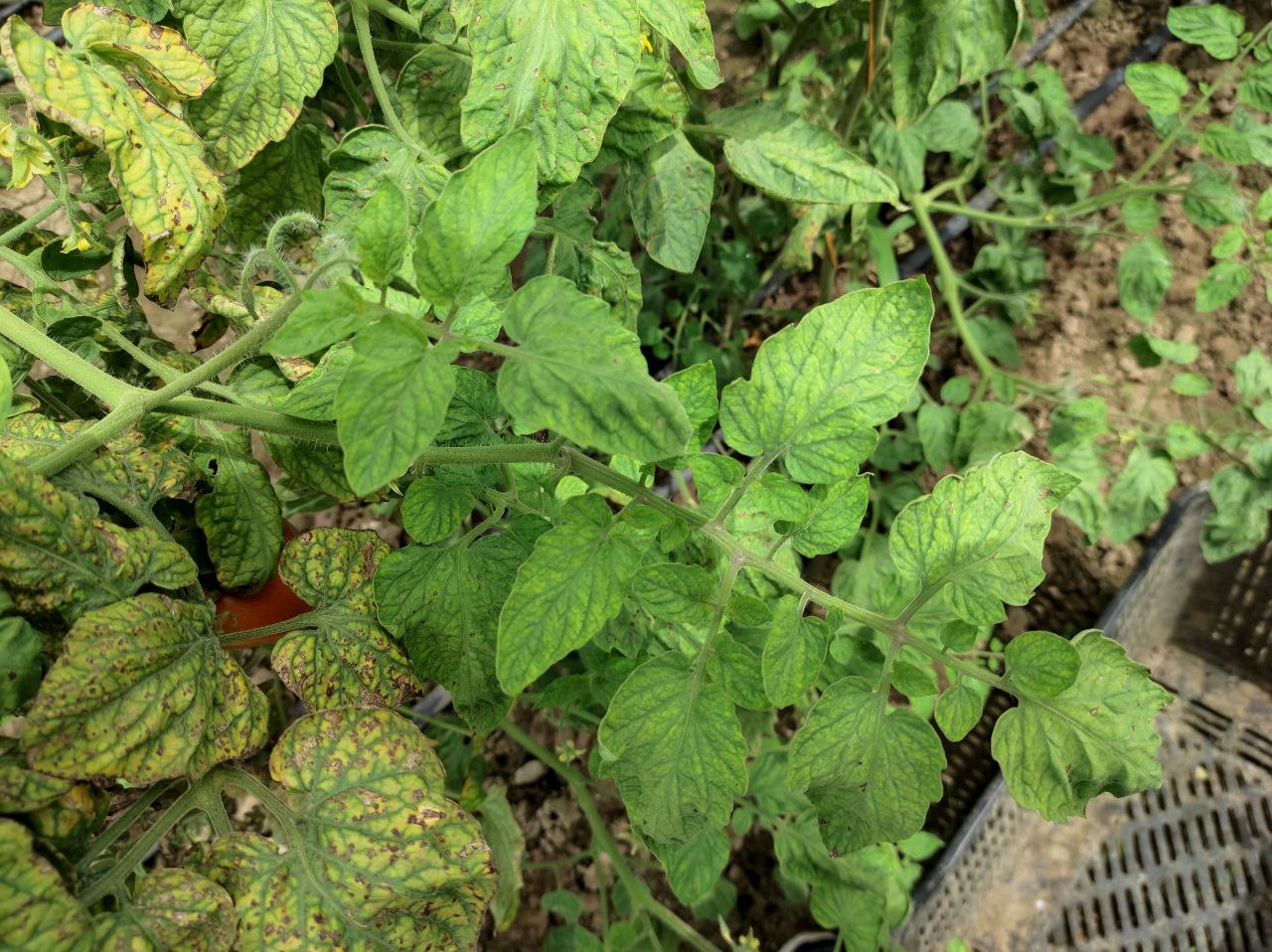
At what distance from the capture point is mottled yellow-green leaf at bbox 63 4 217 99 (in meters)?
0.84

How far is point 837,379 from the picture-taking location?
30.4 inches

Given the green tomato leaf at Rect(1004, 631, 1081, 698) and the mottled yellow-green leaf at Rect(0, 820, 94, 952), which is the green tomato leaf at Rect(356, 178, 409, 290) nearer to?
the mottled yellow-green leaf at Rect(0, 820, 94, 952)

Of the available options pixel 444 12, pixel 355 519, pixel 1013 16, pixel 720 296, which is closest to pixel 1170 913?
pixel 720 296

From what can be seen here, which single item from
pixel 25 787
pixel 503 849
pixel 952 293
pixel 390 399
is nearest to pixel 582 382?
pixel 390 399

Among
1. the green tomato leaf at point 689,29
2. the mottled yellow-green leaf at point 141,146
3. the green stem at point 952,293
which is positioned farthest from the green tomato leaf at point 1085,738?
the green stem at point 952,293

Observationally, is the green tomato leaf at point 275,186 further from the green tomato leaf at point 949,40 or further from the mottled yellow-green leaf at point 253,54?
the green tomato leaf at point 949,40

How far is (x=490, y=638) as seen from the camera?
872 mm

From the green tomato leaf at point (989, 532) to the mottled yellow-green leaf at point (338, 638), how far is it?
509mm

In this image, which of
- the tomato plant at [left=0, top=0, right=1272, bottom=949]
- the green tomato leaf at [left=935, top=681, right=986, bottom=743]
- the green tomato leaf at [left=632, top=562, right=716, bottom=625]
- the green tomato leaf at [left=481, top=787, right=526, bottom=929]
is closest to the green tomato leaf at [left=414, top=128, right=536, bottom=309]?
the tomato plant at [left=0, top=0, right=1272, bottom=949]

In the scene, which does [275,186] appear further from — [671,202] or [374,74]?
[671,202]

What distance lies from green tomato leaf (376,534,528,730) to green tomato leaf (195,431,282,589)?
155 millimetres

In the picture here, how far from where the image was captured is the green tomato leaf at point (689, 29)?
33.7 inches

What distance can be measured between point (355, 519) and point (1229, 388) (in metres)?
2.07

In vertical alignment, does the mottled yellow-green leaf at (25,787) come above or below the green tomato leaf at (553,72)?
below
